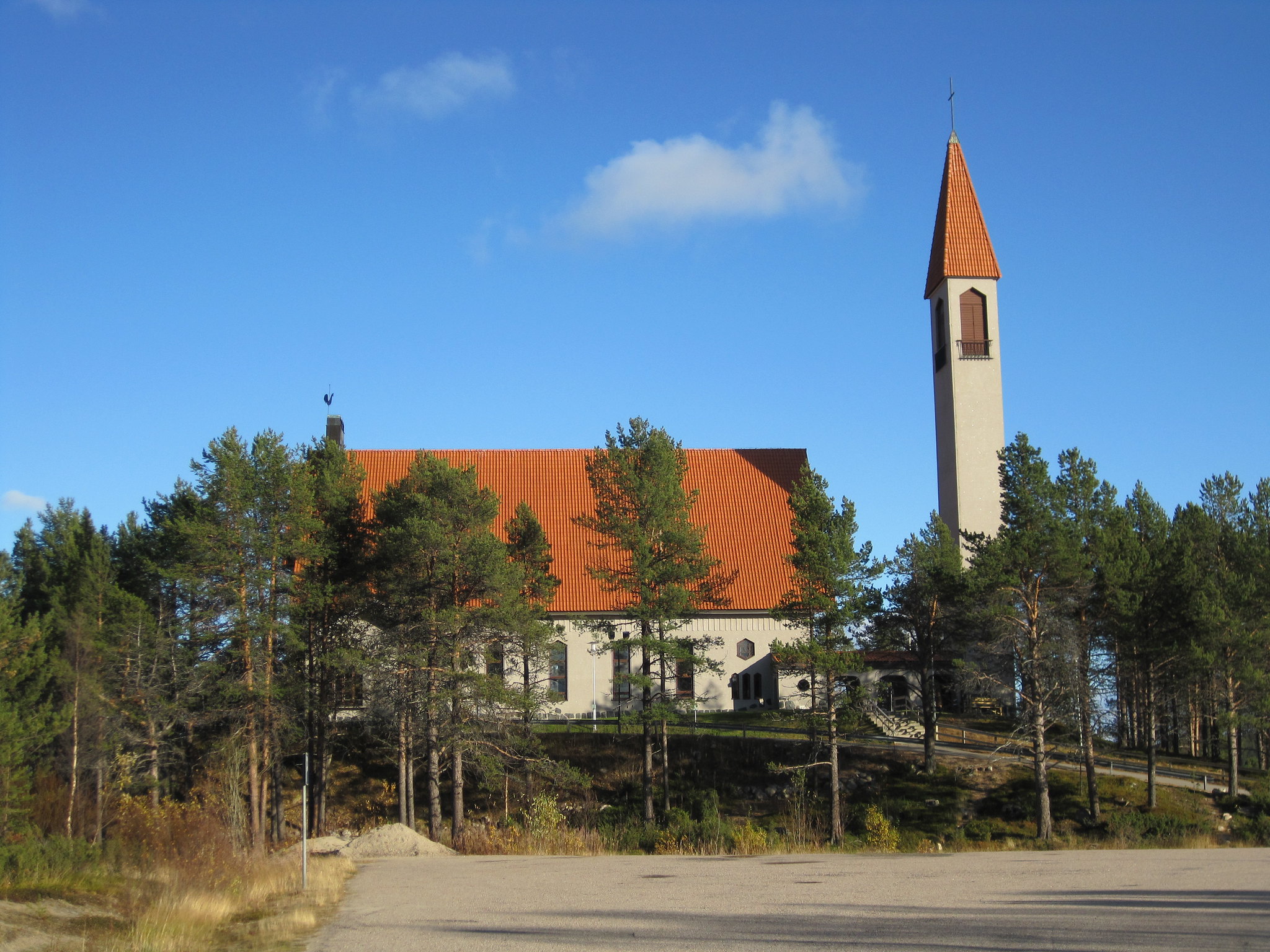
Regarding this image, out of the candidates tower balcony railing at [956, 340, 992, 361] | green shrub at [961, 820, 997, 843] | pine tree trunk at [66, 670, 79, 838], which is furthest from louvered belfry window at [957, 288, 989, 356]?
pine tree trunk at [66, 670, 79, 838]

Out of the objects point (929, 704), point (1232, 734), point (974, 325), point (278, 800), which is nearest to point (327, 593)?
point (278, 800)

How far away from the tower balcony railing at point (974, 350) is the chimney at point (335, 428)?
27.5 m

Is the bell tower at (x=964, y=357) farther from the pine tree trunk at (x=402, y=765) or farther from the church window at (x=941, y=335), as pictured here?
the pine tree trunk at (x=402, y=765)

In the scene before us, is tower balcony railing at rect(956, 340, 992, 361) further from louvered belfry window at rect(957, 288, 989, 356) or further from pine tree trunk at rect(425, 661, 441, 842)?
pine tree trunk at rect(425, 661, 441, 842)

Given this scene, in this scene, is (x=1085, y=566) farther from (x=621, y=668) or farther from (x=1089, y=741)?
(x=621, y=668)

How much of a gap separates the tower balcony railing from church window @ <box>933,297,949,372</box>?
1.86ft

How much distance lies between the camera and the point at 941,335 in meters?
50.2

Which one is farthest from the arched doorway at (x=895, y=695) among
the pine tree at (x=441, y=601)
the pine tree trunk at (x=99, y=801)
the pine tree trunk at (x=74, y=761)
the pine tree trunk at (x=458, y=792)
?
the pine tree trunk at (x=74, y=761)

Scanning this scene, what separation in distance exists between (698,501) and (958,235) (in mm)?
16662

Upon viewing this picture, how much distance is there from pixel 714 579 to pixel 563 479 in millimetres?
17958

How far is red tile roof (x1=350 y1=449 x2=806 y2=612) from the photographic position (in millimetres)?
46312

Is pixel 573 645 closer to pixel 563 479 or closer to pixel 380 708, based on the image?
pixel 563 479

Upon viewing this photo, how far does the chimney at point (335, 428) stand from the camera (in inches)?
2010

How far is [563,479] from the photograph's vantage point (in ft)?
166
